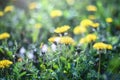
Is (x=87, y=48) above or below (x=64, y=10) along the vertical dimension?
below

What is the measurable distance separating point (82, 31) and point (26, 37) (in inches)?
23.5

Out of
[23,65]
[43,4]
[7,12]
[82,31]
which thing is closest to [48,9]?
[43,4]

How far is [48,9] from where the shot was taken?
3984 mm

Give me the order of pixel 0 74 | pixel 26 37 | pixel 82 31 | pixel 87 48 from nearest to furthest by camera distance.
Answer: pixel 0 74 < pixel 87 48 < pixel 82 31 < pixel 26 37

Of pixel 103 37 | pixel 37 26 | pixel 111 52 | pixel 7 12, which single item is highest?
pixel 7 12

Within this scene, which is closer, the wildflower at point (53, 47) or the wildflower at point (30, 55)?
the wildflower at point (53, 47)

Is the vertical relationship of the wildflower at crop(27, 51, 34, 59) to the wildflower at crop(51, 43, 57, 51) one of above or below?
above

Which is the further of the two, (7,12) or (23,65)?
(7,12)

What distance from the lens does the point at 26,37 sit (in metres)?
3.43

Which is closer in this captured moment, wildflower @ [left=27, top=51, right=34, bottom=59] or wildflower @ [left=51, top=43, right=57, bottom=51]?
wildflower @ [left=51, top=43, right=57, bottom=51]

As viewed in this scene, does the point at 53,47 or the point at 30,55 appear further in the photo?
the point at 30,55

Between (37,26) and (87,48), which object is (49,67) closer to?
(87,48)

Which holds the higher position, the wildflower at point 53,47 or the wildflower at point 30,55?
the wildflower at point 30,55

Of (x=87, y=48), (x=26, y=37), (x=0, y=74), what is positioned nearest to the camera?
(x=0, y=74)
